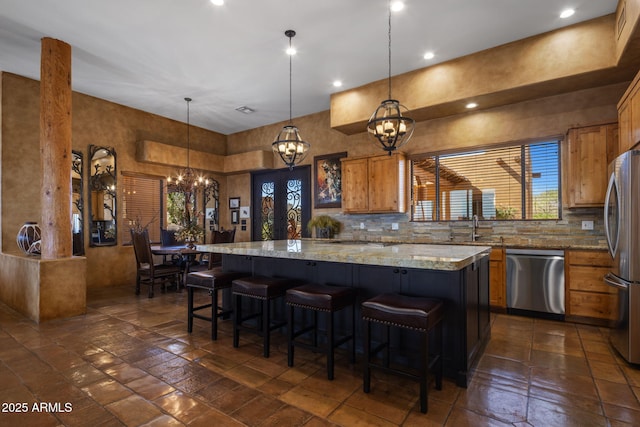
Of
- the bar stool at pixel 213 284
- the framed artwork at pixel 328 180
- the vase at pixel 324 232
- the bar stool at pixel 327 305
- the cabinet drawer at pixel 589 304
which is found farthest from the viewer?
the framed artwork at pixel 328 180

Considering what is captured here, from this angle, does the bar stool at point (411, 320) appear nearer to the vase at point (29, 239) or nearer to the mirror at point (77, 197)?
the vase at point (29, 239)

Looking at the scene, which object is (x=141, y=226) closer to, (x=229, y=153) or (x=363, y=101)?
(x=229, y=153)

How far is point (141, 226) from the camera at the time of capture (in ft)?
21.1

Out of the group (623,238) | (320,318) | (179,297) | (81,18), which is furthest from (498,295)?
(81,18)

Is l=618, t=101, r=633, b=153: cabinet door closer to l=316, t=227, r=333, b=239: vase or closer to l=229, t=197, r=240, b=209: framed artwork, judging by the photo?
l=316, t=227, r=333, b=239: vase

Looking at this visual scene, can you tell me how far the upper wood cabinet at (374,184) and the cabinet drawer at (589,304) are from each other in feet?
8.24

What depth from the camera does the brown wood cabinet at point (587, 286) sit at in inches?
143

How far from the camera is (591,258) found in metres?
3.66

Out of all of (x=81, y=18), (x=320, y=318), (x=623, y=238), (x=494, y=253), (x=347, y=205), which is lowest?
(x=320, y=318)

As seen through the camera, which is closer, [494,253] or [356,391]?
[356,391]

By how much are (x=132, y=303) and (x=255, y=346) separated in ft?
8.65

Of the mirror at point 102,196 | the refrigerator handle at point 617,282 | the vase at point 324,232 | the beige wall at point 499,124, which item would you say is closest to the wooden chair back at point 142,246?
the mirror at point 102,196

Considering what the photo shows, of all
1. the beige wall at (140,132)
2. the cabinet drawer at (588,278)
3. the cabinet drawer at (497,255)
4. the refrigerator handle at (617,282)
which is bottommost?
the cabinet drawer at (588,278)

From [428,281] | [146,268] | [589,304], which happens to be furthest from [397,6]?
[146,268]
